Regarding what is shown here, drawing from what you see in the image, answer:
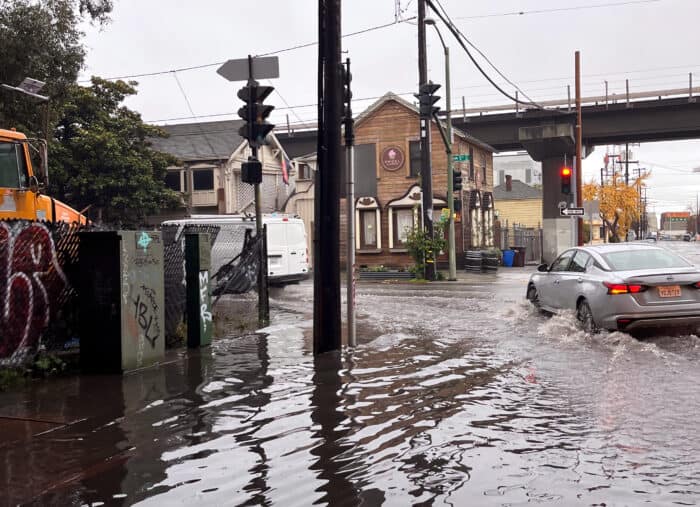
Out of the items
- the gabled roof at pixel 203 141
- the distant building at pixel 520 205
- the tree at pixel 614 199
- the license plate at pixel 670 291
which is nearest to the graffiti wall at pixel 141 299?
the license plate at pixel 670 291

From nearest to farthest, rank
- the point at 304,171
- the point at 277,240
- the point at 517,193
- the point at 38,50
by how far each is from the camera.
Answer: the point at 38,50, the point at 277,240, the point at 304,171, the point at 517,193

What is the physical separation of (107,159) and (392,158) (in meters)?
13.7

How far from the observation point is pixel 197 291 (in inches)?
417

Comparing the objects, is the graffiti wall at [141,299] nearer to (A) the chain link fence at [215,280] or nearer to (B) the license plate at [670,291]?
(A) the chain link fence at [215,280]

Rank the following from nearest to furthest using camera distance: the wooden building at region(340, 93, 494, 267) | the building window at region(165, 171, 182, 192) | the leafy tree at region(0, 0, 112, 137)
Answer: the leafy tree at region(0, 0, 112, 137), the wooden building at region(340, 93, 494, 267), the building window at region(165, 171, 182, 192)

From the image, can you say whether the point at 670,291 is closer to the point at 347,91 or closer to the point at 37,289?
the point at 347,91

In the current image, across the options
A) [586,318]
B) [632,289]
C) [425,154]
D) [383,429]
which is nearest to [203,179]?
[425,154]

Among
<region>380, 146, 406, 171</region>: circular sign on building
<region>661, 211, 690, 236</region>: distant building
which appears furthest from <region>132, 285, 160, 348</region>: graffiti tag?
<region>661, 211, 690, 236</region>: distant building

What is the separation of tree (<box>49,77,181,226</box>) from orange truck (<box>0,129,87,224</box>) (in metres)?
22.7

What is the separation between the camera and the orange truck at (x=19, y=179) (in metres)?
11.1

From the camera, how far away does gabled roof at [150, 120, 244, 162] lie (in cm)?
4212

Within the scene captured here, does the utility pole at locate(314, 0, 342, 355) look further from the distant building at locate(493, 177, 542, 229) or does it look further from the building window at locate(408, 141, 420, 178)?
the distant building at locate(493, 177, 542, 229)

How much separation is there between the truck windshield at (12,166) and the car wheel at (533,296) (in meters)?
9.24

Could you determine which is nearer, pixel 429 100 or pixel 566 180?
pixel 429 100
